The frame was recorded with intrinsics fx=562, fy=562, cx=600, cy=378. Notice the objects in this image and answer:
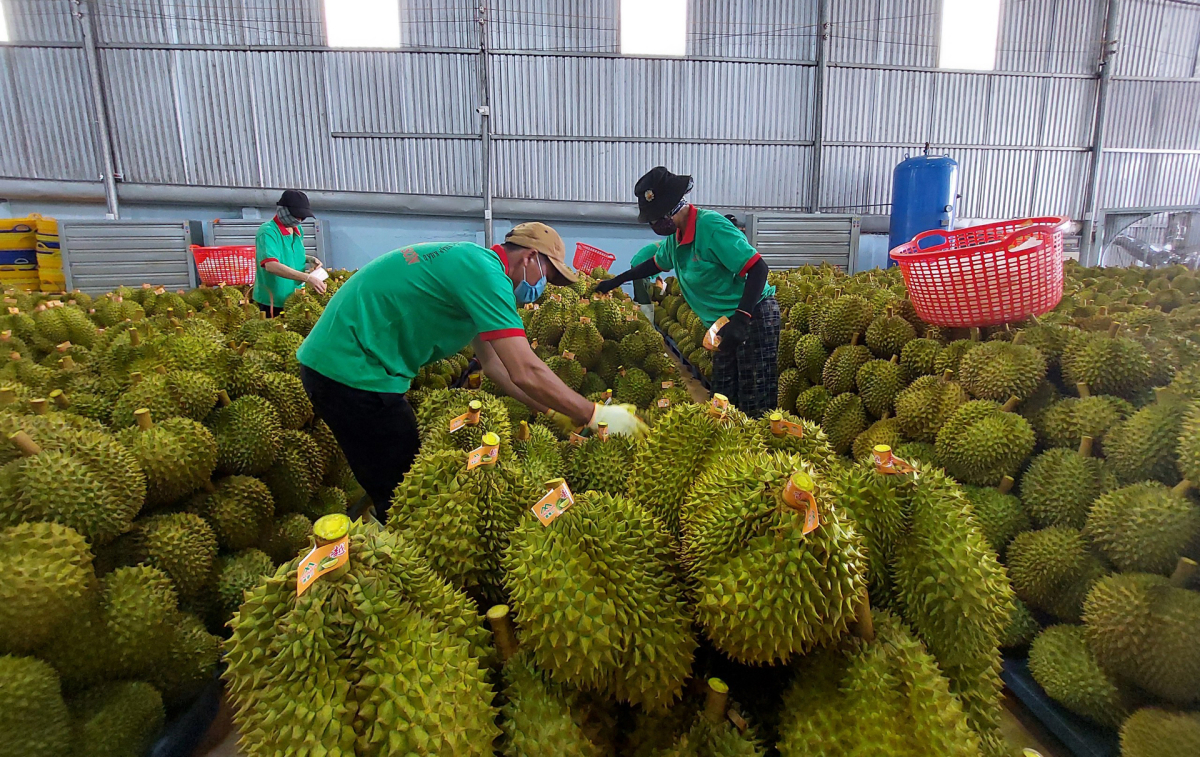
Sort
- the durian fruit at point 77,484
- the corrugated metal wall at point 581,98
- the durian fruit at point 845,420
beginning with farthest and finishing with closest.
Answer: the corrugated metal wall at point 581,98 → the durian fruit at point 845,420 → the durian fruit at point 77,484

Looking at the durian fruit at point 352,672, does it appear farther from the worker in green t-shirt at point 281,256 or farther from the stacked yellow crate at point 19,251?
the stacked yellow crate at point 19,251

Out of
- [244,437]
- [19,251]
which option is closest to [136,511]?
[244,437]

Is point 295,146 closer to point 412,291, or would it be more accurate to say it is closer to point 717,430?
point 412,291

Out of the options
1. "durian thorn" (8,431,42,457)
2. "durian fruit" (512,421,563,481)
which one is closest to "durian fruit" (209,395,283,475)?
"durian thorn" (8,431,42,457)

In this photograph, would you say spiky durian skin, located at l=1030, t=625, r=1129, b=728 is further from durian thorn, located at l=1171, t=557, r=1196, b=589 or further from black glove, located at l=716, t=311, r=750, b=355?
black glove, located at l=716, t=311, r=750, b=355

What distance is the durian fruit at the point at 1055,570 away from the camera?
216cm

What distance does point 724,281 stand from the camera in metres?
4.09

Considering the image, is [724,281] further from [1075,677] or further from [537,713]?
[537,713]

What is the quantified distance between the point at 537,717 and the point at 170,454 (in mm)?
1879

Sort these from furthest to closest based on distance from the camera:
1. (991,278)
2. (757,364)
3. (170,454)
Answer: (757,364), (991,278), (170,454)

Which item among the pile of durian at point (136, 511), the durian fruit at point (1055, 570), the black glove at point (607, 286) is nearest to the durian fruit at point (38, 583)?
the pile of durian at point (136, 511)

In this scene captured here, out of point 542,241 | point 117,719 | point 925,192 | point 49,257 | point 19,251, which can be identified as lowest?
point 117,719

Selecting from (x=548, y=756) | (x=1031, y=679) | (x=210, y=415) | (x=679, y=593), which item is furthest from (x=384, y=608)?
(x=1031, y=679)

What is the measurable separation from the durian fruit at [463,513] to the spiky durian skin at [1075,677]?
2.09m
